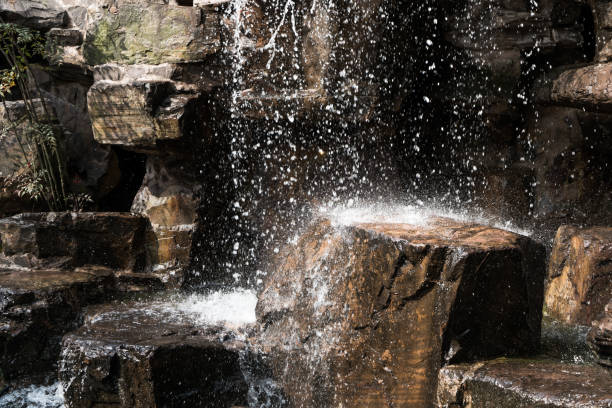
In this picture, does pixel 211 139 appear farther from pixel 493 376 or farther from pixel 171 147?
pixel 493 376

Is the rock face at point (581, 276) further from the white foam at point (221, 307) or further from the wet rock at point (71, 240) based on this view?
the wet rock at point (71, 240)

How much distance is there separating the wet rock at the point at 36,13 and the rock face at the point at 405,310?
3.90 m

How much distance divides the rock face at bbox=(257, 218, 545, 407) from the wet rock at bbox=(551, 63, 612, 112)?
131cm

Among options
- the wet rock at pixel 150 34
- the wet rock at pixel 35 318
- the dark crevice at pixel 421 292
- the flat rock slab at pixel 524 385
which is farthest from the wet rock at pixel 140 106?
the flat rock slab at pixel 524 385

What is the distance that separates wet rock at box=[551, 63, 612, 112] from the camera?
12.4ft

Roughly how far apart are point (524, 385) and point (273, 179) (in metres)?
2.87

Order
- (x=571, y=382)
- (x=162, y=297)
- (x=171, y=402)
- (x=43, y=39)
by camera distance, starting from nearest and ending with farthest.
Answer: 1. (x=571, y=382)
2. (x=171, y=402)
3. (x=162, y=297)
4. (x=43, y=39)

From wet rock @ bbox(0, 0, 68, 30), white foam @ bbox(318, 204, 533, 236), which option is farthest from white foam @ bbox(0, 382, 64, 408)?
wet rock @ bbox(0, 0, 68, 30)

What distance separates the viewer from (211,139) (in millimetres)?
5020

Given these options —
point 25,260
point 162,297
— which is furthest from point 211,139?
point 25,260

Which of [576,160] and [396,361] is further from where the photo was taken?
[576,160]

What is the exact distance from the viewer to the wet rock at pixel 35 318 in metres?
4.12

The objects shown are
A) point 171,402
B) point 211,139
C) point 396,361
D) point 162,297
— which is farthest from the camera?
point 211,139

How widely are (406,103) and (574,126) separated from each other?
131 cm
